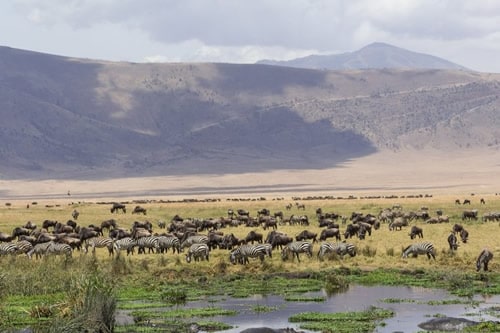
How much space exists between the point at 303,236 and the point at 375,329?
74.6 ft

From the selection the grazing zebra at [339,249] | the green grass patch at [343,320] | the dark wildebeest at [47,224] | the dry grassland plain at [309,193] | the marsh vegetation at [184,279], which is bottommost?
the green grass patch at [343,320]

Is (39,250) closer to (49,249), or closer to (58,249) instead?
(49,249)

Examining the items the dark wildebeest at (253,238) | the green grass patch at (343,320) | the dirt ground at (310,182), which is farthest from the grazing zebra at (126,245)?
the dirt ground at (310,182)

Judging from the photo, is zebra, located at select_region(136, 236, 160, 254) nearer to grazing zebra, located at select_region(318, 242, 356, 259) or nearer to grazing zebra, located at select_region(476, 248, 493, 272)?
grazing zebra, located at select_region(318, 242, 356, 259)

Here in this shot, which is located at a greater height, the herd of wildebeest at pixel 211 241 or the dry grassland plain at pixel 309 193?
the dry grassland plain at pixel 309 193

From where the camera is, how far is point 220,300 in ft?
94.6

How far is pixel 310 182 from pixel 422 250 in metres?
133

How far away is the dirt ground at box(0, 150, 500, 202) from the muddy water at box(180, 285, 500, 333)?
11464 centimetres

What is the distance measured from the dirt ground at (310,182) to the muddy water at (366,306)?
376 ft

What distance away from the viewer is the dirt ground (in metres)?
153

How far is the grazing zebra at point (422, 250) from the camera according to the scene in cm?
3812

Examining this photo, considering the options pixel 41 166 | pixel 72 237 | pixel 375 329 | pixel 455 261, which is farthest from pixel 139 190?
pixel 375 329

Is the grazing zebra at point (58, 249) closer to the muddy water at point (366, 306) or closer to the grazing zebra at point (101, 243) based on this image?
the grazing zebra at point (101, 243)

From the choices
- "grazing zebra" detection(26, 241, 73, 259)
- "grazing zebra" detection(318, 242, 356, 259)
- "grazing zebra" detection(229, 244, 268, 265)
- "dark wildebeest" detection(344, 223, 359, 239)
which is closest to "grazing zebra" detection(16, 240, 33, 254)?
"grazing zebra" detection(26, 241, 73, 259)
